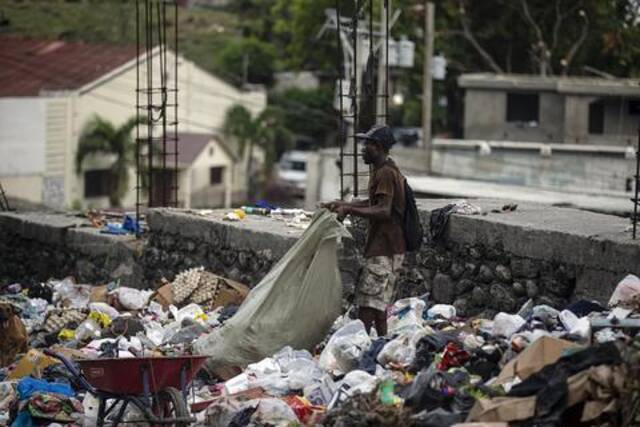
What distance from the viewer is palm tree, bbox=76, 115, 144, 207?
3772 cm

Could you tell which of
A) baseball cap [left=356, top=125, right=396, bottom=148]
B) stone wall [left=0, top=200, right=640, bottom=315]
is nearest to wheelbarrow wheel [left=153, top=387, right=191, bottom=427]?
baseball cap [left=356, top=125, right=396, bottom=148]

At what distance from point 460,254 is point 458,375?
2.41m

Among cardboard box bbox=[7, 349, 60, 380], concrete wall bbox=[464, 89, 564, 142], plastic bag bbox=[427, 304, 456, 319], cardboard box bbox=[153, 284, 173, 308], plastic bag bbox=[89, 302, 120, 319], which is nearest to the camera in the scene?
plastic bag bbox=[427, 304, 456, 319]

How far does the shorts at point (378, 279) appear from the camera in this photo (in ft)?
27.5

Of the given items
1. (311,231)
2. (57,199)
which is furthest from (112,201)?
(311,231)

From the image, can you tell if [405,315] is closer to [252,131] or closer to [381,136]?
[381,136]

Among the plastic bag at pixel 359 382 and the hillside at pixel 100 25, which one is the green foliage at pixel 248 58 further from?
the plastic bag at pixel 359 382

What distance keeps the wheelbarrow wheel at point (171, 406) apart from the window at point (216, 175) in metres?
33.8

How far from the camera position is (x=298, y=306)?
8.53 meters

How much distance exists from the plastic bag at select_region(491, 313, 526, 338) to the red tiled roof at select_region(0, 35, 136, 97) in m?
31.3

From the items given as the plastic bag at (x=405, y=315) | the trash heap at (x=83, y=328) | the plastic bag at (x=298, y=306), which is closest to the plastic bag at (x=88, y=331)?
the trash heap at (x=83, y=328)

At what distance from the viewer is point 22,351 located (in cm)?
1000

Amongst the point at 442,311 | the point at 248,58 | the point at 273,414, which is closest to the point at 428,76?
the point at 248,58

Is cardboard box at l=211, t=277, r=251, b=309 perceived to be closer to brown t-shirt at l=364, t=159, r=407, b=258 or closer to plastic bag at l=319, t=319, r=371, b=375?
brown t-shirt at l=364, t=159, r=407, b=258
